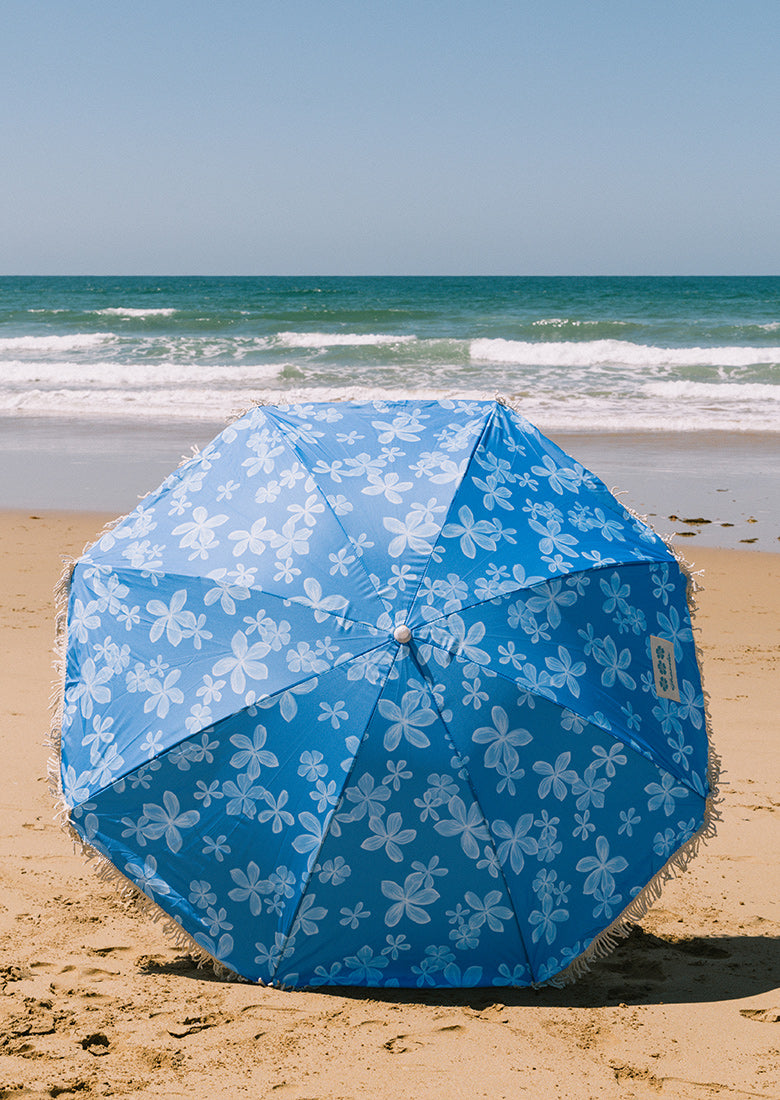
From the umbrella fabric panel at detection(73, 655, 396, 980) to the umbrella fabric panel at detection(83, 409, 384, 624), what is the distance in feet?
0.76

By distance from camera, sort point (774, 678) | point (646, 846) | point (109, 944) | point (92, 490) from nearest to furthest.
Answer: point (646, 846) → point (109, 944) → point (774, 678) → point (92, 490)

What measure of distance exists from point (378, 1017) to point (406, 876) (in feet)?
1.26

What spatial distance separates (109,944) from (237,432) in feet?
4.69

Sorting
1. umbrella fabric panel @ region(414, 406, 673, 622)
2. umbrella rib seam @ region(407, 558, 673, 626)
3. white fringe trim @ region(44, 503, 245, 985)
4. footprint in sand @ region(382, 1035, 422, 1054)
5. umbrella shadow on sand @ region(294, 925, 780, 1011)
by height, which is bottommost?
umbrella shadow on sand @ region(294, 925, 780, 1011)

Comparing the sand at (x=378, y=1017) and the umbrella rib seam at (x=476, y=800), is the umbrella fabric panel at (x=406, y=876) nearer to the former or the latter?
the umbrella rib seam at (x=476, y=800)

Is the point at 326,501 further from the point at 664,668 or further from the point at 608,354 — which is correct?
the point at 608,354

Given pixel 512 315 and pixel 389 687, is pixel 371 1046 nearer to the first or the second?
pixel 389 687

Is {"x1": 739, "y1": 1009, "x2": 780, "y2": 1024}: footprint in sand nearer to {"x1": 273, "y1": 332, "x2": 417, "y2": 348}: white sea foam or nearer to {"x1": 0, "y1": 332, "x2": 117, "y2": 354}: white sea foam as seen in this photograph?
{"x1": 273, "y1": 332, "x2": 417, "y2": 348}: white sea foam

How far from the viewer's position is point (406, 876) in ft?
7.43

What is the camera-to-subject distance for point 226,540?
2479 millimetres

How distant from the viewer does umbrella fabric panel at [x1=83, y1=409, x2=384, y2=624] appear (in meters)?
2.33

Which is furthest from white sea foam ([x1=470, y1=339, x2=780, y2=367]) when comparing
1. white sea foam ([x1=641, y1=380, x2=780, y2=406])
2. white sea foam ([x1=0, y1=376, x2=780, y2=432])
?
white sea foam ([x1=0, y1=376, x2=780, y2=432])

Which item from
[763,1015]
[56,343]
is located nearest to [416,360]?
[56,343]

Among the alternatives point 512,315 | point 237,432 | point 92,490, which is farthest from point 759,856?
point 512,315
